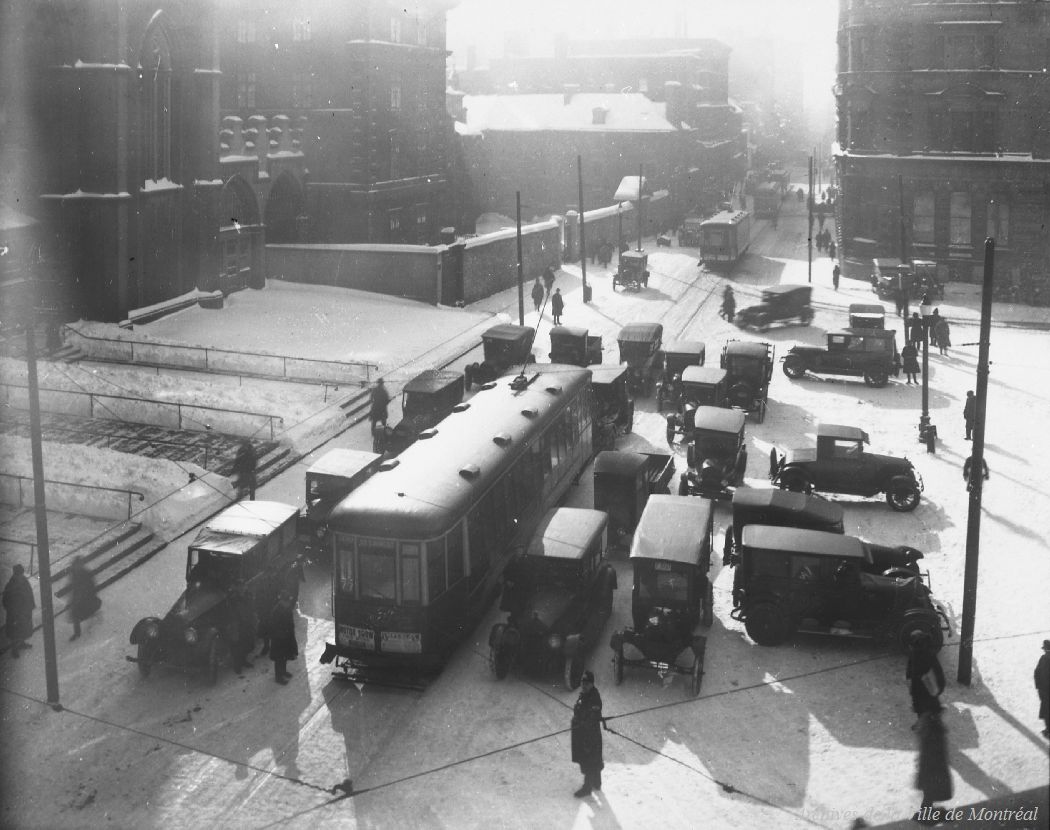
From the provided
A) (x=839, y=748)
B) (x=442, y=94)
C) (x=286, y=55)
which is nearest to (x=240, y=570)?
(x=839, y=748)

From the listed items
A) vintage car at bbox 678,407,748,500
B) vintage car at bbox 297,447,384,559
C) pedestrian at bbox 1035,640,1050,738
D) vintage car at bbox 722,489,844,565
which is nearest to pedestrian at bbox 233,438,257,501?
vintage car at bbox 297,447,384,559

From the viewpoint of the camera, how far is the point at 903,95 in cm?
5475

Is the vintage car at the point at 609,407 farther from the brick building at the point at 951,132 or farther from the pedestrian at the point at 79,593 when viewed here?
the brick building at the point at 951,132

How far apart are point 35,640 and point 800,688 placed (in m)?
11.9

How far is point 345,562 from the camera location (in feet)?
54.6

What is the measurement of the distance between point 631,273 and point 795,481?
94.0 feet

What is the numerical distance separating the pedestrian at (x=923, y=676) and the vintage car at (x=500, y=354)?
63.1 feet

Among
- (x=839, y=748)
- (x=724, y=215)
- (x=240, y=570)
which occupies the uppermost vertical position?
(x=724, y=215)

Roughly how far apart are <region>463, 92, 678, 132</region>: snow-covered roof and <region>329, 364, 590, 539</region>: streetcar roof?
55.5m

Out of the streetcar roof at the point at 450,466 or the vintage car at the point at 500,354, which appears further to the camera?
the vintage car at the point at 500,354

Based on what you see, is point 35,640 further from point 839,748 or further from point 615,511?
point 839,748

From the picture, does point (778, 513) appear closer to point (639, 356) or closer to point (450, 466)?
point (450, 466)

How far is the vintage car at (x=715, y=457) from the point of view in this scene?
2420 centimetres

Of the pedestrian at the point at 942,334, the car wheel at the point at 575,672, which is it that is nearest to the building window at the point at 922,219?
the pedestrian at the point at 942,334
